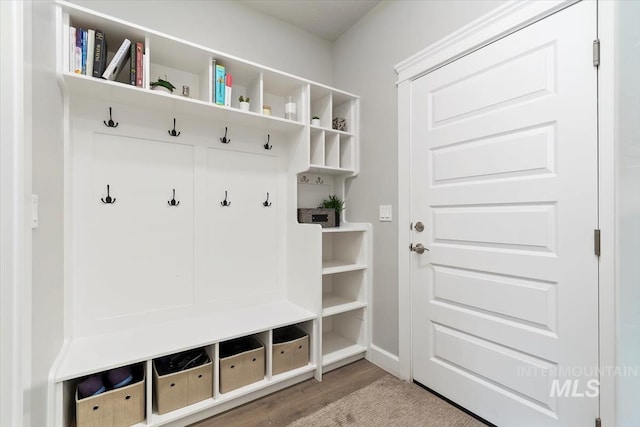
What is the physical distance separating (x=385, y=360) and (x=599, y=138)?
186 centimetres

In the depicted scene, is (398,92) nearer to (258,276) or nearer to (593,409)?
(258,276)

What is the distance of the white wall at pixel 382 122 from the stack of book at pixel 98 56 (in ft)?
5.19

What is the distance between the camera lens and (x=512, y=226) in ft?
4.76

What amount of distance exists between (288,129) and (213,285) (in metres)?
1.30

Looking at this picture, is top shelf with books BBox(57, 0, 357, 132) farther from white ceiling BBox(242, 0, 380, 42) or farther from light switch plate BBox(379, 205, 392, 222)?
light switch plate BBox(379, 205, 392, 222)

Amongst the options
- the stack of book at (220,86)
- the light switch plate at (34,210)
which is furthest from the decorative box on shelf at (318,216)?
the light switch plate at (34,210)

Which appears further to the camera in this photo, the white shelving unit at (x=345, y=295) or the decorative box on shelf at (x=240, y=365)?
the white shelving unit at (x=345, y=295)

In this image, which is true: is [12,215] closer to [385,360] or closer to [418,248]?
[418,248]

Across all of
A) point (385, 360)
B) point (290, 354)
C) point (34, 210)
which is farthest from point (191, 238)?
point (385, 360)

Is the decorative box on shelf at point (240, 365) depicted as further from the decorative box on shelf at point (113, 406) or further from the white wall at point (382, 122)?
the white wall at point (382, 122)

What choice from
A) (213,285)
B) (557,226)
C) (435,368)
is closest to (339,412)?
(435,368)

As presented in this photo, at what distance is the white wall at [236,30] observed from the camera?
5.87ft

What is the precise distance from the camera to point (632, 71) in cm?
111

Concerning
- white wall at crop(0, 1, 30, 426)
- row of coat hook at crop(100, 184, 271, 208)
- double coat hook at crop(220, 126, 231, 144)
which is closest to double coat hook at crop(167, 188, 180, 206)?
row of coat hook at crop(100, 184, 271, 208)
